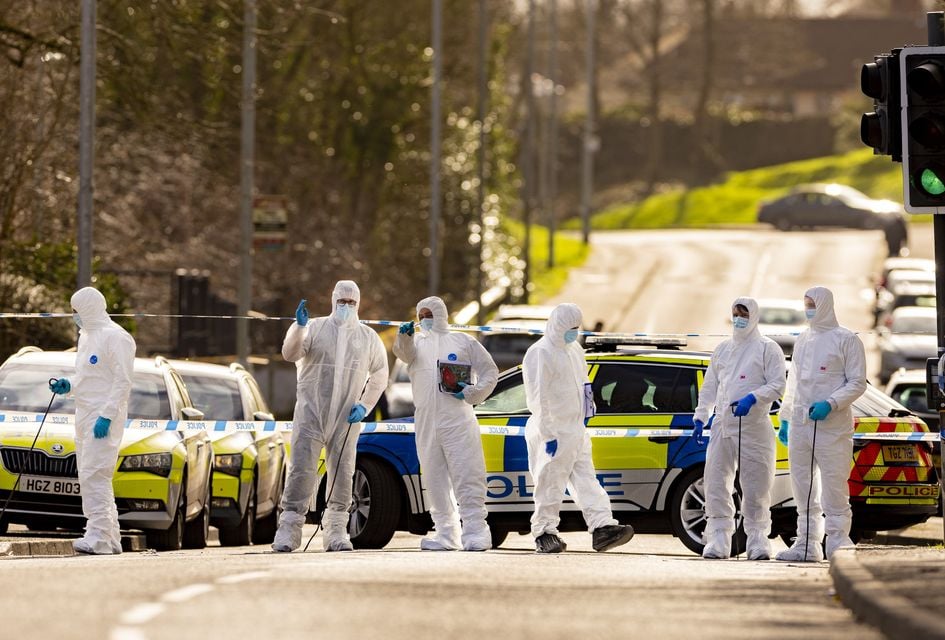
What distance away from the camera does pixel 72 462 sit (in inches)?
607

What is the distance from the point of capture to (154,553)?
15031 mm

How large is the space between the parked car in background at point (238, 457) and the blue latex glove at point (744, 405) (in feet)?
13.6

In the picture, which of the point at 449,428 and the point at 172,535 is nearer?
the point at 449,428

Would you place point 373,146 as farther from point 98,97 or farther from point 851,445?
point 851,445

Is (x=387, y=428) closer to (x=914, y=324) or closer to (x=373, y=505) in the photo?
(x=373, y=505)

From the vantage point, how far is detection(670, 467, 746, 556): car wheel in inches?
591

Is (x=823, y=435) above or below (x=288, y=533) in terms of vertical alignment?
above

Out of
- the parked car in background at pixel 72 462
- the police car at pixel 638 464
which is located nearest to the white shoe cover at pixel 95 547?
the parked car in background at pixel 72 462

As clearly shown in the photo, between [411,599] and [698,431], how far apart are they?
5184 mm

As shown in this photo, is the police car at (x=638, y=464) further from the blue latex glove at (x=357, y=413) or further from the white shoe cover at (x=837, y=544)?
the white shoe cover at (x=837, y=544)

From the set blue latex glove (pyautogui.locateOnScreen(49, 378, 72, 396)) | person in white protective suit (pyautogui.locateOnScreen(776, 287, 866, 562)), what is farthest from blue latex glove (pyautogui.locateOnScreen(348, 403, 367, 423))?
person in white protective suit (pyautogui.locateOnScreen(776, 287, 866, 562))

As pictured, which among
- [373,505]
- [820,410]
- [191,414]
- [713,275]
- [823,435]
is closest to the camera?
[820,410]

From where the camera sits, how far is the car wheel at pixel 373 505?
15289mm

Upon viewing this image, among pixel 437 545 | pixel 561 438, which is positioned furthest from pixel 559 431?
pixel 437 545
